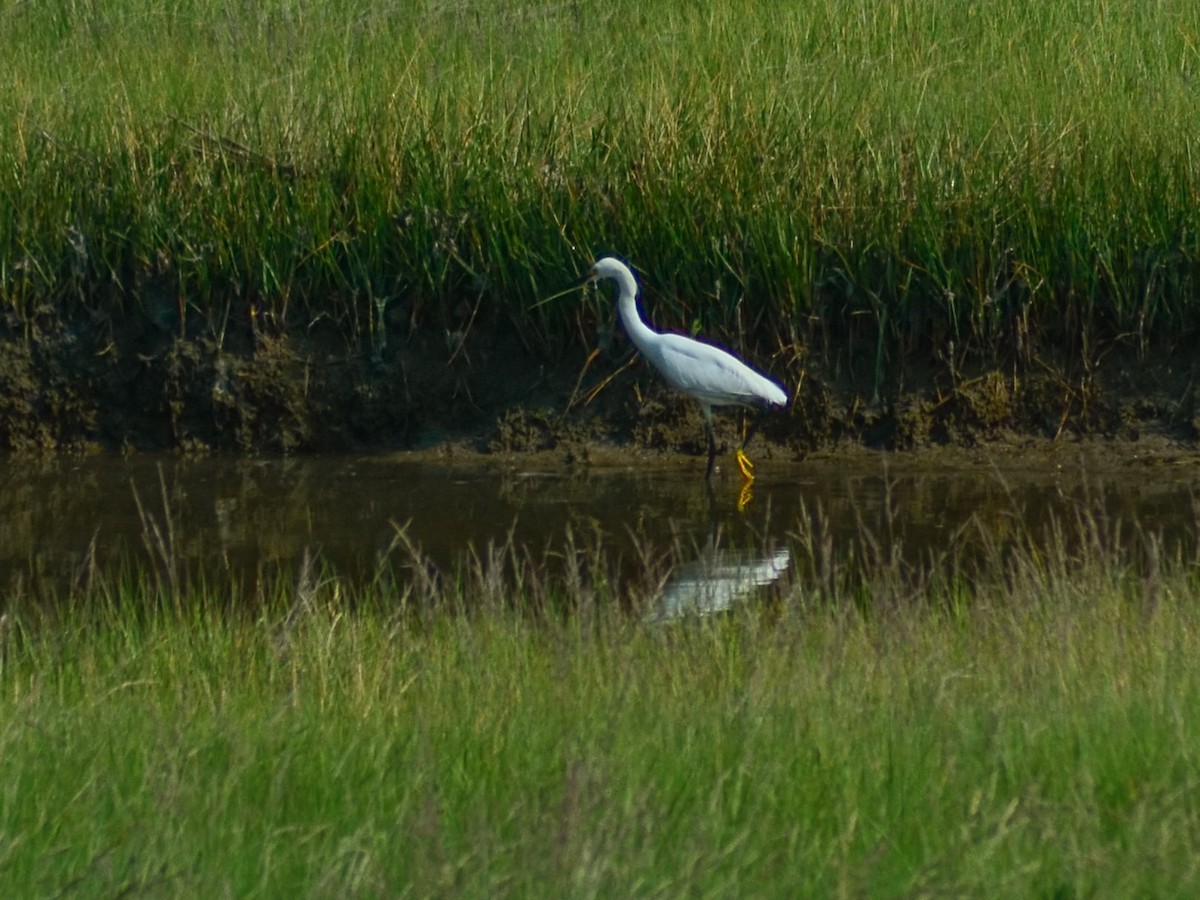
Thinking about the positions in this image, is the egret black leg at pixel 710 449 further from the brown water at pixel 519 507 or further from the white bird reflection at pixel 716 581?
the white bird reflection at pixel 716 581

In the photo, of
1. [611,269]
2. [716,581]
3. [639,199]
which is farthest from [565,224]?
[716,581]

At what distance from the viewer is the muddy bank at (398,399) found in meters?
7.46

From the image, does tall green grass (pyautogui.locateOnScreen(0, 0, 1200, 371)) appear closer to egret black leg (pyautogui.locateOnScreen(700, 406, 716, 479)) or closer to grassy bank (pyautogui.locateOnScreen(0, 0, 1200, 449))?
grassy bank (pyautogui.locateOnScreen(0, 0, 1200, 449))

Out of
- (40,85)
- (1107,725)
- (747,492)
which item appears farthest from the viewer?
(40,85)

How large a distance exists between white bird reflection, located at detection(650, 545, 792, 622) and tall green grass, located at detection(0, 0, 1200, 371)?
1613 millimetres

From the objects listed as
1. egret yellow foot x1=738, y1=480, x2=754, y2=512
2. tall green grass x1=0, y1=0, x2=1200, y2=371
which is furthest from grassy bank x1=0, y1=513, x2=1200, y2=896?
tall green grass x1=0, y1=0, x2=1200, y2=371

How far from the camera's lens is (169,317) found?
770 centimetres

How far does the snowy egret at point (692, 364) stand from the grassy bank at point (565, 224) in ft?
1.45

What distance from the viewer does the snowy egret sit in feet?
22.6

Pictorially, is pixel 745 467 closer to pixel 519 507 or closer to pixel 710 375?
pixel 710 375

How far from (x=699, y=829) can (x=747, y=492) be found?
4.46 metres

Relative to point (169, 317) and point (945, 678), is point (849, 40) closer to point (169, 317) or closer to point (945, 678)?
point (169, 317)

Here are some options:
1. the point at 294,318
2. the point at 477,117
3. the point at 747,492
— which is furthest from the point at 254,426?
the point at 747,492

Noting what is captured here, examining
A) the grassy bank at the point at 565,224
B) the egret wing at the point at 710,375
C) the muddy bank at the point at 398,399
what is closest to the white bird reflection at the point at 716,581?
the egret wing at the point at 710,375
